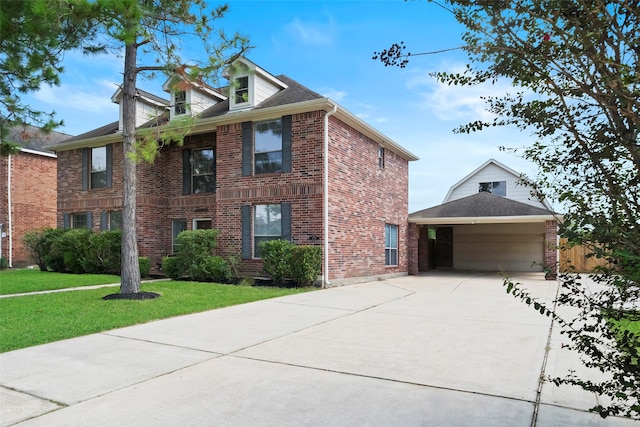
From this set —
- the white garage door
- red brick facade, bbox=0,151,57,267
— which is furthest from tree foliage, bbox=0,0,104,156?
the white garage door

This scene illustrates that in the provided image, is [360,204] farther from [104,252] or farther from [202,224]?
[104,252]

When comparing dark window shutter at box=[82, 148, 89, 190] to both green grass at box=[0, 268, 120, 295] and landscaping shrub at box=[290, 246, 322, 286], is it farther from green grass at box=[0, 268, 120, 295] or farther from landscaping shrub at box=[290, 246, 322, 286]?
landscaping shrub at box=[290, 246, 322, 286]

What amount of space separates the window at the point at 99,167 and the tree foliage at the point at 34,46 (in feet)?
25.6

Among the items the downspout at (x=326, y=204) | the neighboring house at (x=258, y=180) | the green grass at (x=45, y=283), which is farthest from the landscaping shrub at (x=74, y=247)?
the downspout at (x=326, y=204)

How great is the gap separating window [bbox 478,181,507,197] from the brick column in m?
10.4

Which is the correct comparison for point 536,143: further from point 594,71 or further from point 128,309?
point 128,309

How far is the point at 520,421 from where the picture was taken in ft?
10.7

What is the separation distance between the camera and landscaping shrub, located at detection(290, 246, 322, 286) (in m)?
11.9

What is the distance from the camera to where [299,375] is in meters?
4.35

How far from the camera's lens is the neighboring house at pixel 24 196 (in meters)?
20.5

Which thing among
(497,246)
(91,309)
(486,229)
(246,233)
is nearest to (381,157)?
(246,233)

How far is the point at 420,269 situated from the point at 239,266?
1048 cm

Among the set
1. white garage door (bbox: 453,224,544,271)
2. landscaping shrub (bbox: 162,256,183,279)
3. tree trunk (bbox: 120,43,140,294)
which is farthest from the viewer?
white garage door (bbox: 453,224,544,271)

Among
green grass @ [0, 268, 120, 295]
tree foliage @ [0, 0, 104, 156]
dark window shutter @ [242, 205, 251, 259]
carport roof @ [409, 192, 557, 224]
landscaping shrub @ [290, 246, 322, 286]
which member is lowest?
green grass @ [0, 268, 120, 295]
